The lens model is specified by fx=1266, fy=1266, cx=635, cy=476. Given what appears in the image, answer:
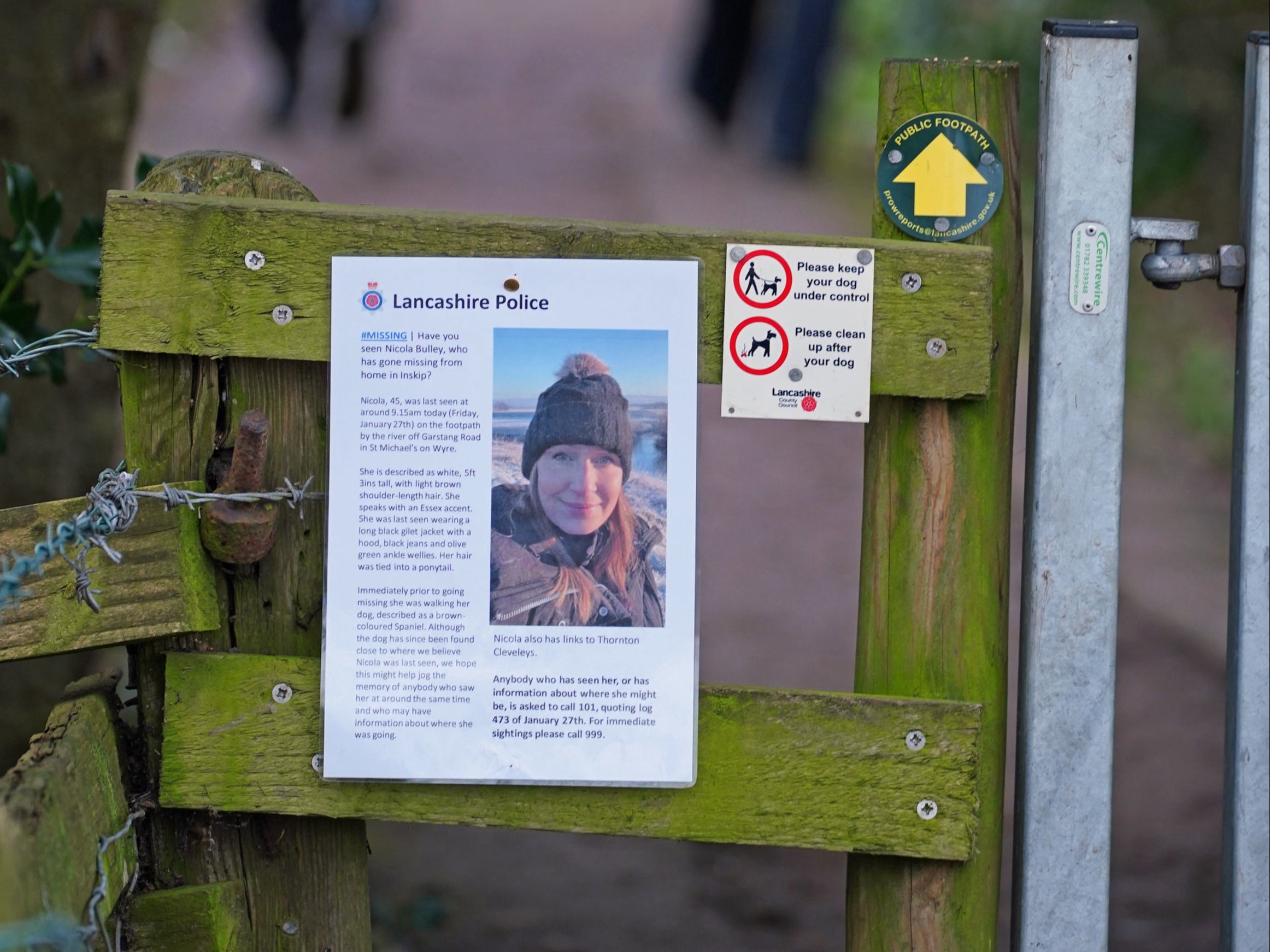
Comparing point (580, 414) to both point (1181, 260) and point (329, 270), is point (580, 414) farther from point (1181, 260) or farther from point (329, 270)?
point (1181, 260)

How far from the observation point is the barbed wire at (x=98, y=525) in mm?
1403

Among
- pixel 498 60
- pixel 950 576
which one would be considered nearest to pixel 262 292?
pixel 950 576

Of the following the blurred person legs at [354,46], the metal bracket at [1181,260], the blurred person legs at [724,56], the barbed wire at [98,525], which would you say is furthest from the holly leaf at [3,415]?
the blurred person legs at [724,56]

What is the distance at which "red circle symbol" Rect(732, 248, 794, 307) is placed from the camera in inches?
59.6

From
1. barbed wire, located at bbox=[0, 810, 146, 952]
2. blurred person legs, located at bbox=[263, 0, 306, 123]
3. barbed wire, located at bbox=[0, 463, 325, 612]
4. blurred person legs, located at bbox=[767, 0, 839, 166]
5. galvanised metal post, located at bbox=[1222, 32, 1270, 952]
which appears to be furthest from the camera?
blurred person legs, located at bbox=[263, 0, 306, 123]

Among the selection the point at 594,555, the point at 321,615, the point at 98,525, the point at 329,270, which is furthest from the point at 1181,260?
the point at 98,525

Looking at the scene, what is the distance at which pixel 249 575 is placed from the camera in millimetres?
1574

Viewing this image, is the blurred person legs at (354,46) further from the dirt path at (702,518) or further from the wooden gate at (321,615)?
the wooden gate at (321,615)

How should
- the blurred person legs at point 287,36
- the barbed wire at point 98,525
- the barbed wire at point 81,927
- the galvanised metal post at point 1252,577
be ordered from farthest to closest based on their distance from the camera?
the blurred person legs at point 287,36 → the galvanised metal post at point 1252,577 → the barbed wire at point 98,525 → the barbed wire at point 81,927

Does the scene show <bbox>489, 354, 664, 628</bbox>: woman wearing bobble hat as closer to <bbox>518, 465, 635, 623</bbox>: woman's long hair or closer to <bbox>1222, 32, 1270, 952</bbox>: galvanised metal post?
<bbox>518, 465, 635, 623</bbox>: woman's long hair

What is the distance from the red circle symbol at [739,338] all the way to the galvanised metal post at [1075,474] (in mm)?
325

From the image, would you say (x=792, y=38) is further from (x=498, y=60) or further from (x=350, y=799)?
(x=350, y=799)

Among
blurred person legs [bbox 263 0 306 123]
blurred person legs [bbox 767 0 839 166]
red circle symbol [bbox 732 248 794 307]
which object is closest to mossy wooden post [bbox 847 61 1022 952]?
red circle symbol [bbox 732 248 794 307]

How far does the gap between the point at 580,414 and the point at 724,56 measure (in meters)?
10.6
